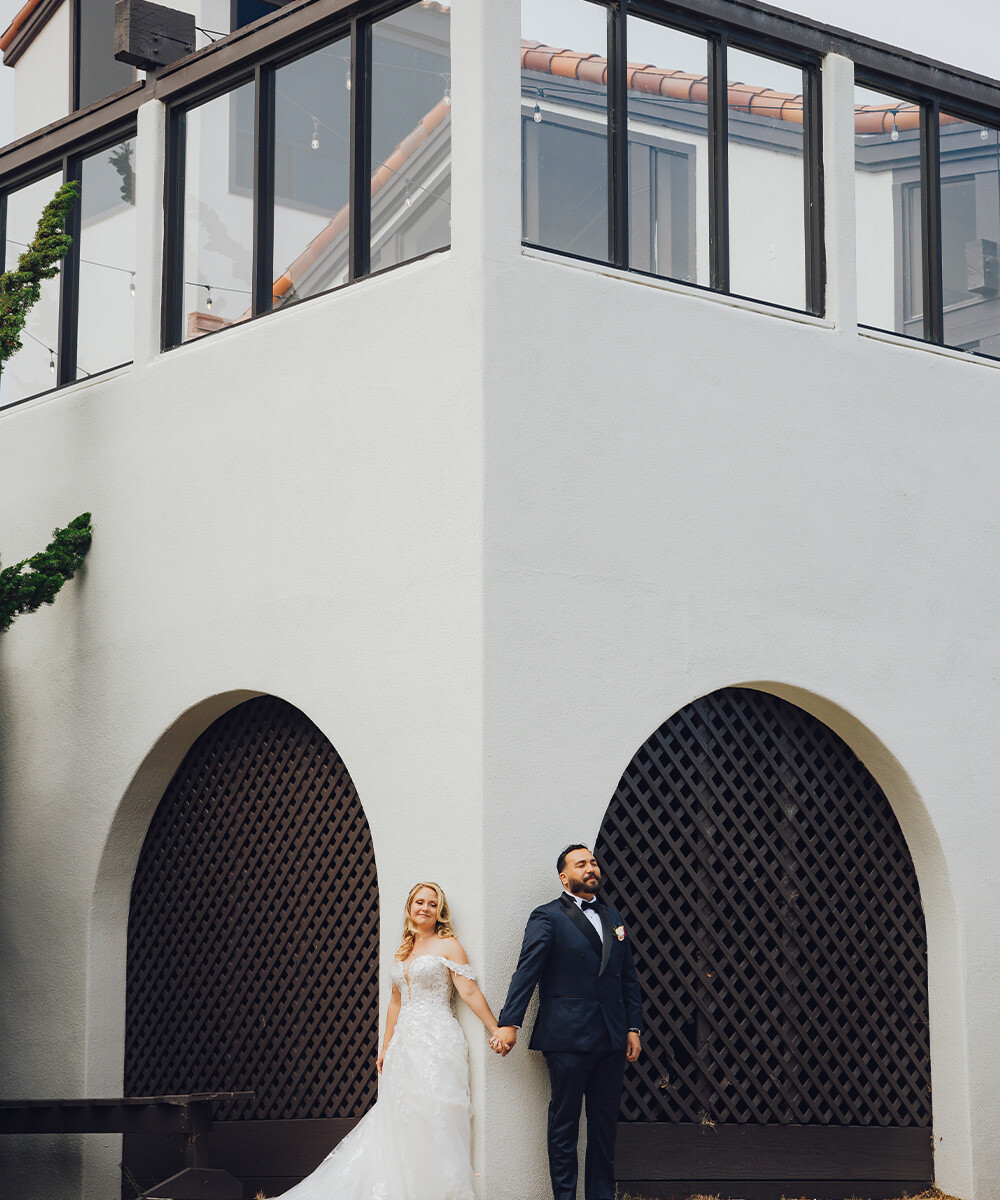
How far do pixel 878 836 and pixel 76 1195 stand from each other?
18.6ft

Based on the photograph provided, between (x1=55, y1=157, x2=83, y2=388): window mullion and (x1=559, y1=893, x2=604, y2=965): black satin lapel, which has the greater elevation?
(x1=55, y1=157, x2=83, y2=388): window mullion

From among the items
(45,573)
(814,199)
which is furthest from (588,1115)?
(814,199)

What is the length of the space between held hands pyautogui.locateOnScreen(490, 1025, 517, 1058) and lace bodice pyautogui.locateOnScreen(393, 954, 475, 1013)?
1.01 ft

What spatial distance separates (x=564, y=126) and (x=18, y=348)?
4.11 metres

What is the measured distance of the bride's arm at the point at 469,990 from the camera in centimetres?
788

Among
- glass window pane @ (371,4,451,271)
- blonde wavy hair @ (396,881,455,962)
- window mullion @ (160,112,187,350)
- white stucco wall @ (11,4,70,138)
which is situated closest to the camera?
blonde wavy hair @ (396,881,455,962)

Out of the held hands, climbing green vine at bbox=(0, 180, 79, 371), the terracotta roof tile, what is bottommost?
the held hands

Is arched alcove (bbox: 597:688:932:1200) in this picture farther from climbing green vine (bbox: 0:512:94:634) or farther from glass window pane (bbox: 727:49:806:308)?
climbing green vine (bbox: 0:512:94:634)

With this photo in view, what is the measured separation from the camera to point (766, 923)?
9.24m

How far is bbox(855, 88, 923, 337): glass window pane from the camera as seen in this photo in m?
10.1

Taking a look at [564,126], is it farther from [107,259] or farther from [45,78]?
[45,78]

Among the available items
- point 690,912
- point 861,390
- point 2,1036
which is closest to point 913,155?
point 861,390

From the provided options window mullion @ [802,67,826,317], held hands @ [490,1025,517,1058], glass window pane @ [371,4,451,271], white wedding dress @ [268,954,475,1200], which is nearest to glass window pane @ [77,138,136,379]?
glass window pane @ [371,4,451,271]

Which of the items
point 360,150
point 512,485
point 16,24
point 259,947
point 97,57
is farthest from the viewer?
point 16,24
